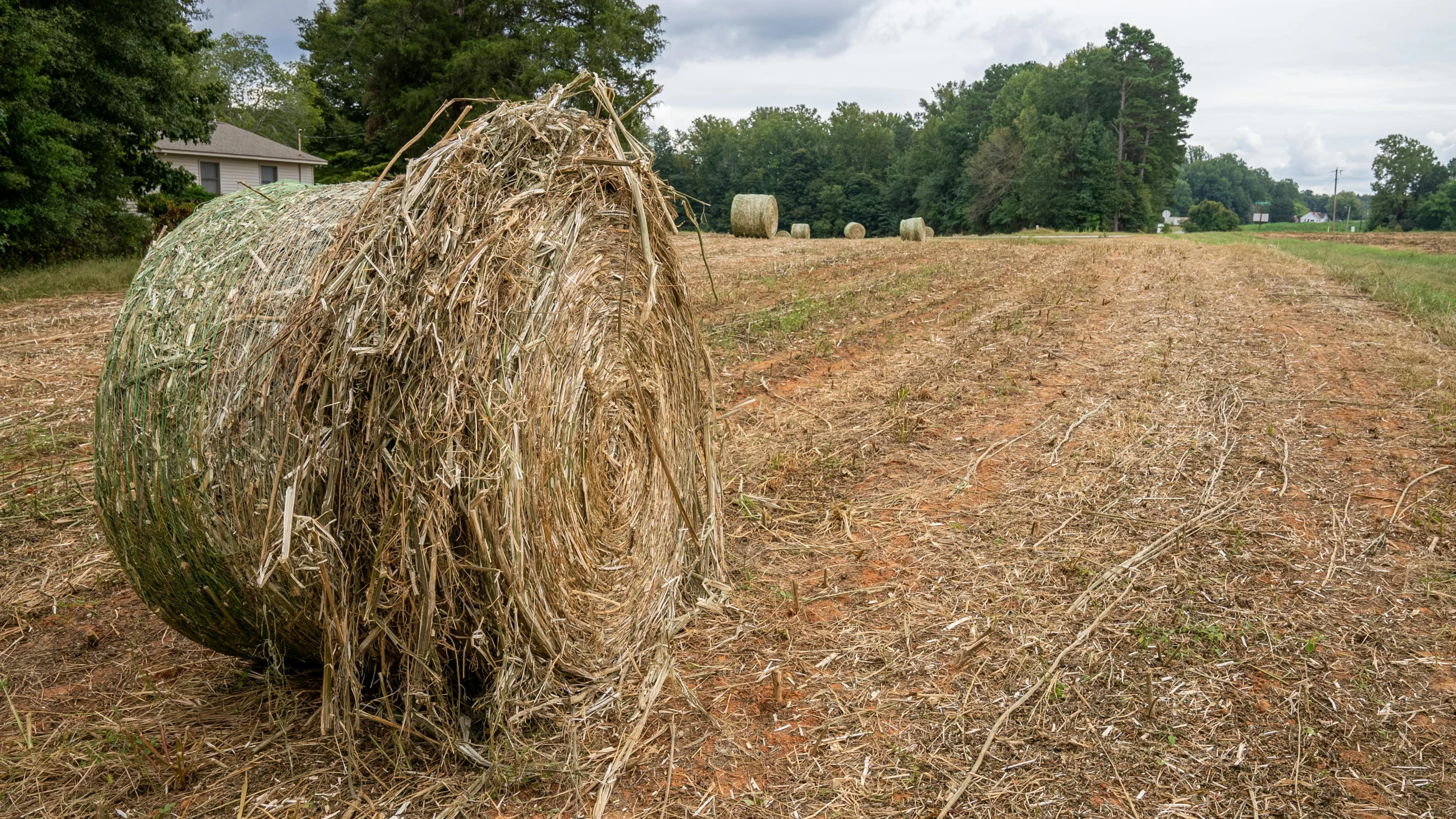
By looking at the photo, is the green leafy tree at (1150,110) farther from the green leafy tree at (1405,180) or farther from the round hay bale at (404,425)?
the round hay bale at (404,425)

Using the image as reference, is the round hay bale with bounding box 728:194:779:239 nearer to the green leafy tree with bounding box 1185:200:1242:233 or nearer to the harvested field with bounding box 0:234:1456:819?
the harvested field with bounding box 0:234:1456:819

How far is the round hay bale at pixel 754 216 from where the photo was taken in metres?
25.8

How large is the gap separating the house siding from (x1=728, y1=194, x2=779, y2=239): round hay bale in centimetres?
2119

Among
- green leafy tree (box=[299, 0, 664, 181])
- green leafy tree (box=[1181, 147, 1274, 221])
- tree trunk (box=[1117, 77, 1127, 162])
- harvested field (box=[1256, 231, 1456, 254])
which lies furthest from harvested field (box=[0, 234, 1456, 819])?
green leafy tree (box=[1181, 147, 1274, 221])

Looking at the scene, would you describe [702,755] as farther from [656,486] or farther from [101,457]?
[101,457]

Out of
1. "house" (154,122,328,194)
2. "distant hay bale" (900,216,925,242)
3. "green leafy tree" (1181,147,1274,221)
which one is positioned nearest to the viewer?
"distant hay bale" (900,216,925,242)

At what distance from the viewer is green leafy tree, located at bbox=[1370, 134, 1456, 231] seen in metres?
76.6

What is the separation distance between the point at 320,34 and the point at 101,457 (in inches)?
2068

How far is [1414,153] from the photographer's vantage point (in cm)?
7762

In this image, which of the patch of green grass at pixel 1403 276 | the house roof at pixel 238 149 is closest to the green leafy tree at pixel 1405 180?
the patch of green grass at pixel 1403 276

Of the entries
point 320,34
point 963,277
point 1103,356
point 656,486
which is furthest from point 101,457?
point 320,34

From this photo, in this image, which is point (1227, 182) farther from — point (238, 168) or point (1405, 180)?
point (238, 168)

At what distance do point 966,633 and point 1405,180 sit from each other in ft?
315

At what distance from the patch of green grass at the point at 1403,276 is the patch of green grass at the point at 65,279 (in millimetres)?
17269
